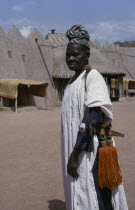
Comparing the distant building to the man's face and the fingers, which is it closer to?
the man's face

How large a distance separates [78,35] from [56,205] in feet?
6.66

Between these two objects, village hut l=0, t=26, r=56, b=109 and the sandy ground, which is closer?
the sandy ground

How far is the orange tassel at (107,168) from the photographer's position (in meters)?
2.20

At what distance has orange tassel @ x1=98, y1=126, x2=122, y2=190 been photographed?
86.6 inches

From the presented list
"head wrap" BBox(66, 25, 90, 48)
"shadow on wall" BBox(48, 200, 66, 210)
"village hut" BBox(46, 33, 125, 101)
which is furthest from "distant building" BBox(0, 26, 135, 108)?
"head wrap" BBox(66, 25, 90, 48)

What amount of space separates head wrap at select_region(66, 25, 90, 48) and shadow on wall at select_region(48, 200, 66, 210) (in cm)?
192

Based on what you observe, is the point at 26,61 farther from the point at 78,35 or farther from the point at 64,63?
the point at 78,35

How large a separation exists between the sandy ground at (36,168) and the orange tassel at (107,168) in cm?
126

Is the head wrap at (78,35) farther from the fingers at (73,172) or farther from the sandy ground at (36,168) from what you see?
the sandy ground at (36,168)

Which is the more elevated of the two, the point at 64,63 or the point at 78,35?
the point at 64,63

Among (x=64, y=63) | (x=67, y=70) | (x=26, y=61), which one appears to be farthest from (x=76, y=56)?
(x=64, y=63)

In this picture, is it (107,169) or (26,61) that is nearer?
(107,169)

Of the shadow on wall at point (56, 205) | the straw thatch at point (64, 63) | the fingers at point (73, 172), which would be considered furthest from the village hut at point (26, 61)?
the fingers at point (73, 172)

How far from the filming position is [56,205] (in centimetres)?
347
